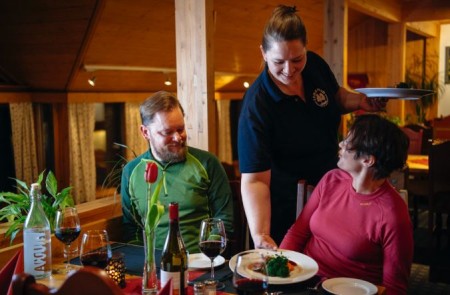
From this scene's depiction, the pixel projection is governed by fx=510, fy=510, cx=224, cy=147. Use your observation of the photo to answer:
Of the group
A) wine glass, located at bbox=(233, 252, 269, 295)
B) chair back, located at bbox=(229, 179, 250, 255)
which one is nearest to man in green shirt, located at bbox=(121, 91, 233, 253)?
chair back, located at bbox=(229, 179, 250, 255)

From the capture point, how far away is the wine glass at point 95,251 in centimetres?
148

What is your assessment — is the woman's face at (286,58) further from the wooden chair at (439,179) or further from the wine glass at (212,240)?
the wooden chair at (439,179)

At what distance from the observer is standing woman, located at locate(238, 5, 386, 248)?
6.13 ft

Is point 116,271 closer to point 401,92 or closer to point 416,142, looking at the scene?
point 401,92

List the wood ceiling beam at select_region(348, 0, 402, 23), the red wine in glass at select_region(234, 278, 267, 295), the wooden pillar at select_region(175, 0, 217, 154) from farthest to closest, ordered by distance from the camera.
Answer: the wood ceiling beam at select_region(348, 0, 402, 23) → the wooden pillar at select_region(175, 0, 217, 154) → the red wine in glass at select_region(234, 278, 267, 295)

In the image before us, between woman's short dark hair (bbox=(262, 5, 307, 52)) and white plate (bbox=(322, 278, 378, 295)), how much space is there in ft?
2.81

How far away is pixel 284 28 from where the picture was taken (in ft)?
5.98

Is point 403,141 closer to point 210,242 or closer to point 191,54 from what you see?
point 210,242

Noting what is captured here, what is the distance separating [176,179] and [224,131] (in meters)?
6.49

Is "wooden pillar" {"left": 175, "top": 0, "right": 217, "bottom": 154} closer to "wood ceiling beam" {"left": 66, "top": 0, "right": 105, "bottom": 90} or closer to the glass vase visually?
the glass vase

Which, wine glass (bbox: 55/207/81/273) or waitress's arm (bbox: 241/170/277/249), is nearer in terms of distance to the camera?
wine glass (bbox: 55/207/81/273)

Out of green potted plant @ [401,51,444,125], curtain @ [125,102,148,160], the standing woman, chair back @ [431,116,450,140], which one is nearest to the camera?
the standing woman

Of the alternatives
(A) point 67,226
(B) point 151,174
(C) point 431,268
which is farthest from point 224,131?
(B) point 151,174

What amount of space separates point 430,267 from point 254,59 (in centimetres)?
439
